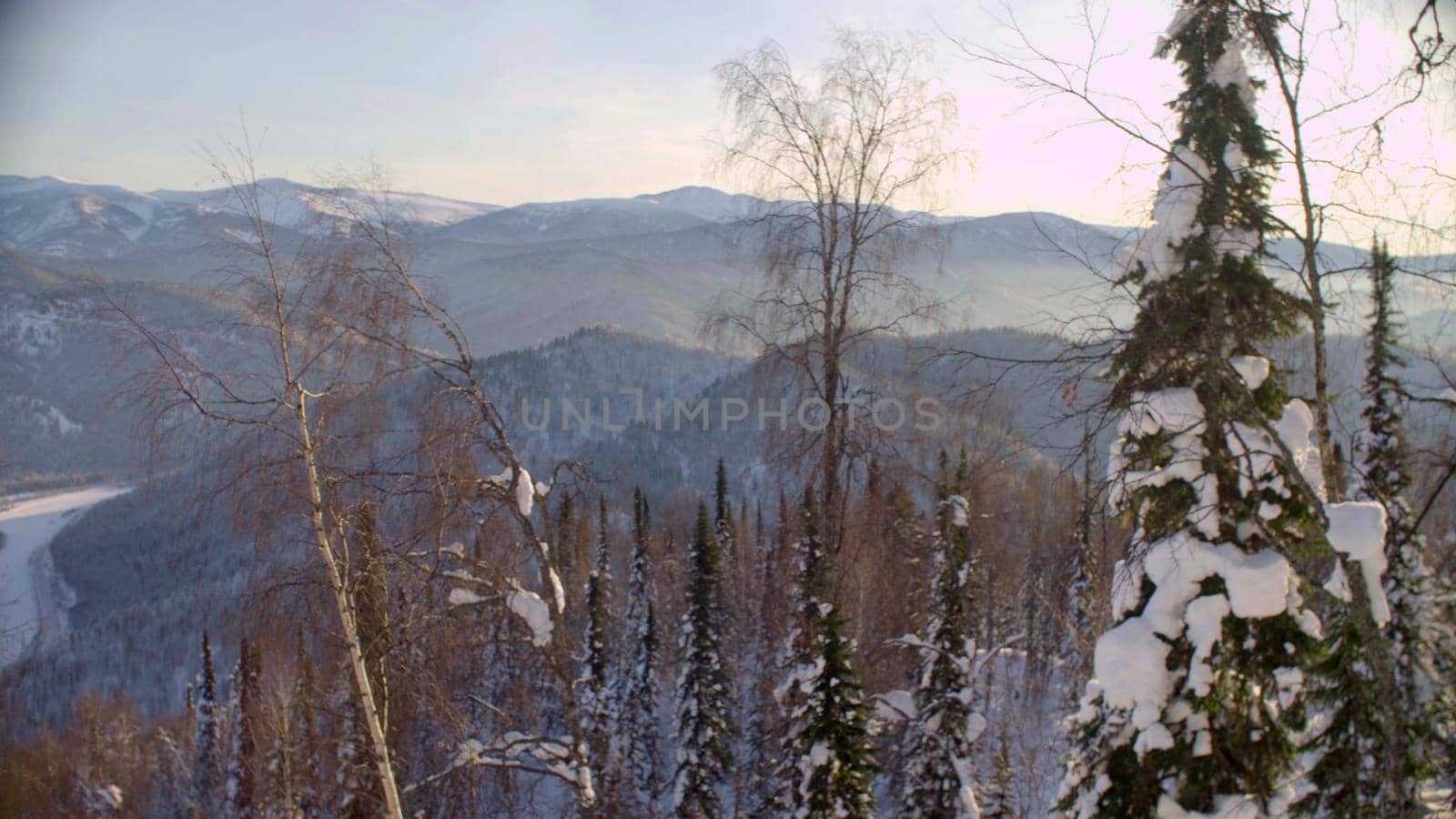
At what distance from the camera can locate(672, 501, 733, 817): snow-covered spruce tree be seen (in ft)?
77.4

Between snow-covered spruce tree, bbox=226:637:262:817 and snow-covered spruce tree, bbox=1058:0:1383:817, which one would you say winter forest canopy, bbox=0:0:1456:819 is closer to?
snow-covered spruce tree, bbox=1058:0:1383:817

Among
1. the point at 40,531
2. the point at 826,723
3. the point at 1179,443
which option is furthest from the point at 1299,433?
the point at 40,531

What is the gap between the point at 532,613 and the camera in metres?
6.97

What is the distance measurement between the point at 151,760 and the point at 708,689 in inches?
1188

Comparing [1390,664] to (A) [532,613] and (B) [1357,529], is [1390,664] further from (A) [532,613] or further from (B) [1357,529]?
(A) [532,613]

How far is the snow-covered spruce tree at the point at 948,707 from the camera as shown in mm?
15117

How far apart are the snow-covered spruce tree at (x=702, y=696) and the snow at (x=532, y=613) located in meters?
18.0

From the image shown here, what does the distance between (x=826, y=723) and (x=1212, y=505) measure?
727cm

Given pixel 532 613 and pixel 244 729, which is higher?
pixel 532 613

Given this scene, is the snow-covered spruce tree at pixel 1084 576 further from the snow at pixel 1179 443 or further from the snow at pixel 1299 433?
the snow at pixel 1299 433

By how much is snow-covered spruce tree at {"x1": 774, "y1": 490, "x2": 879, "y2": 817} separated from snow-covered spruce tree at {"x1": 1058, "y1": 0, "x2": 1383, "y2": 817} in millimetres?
4652

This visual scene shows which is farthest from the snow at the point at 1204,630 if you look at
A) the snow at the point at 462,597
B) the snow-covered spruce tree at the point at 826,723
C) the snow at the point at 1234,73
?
the snow at the point at 462,597

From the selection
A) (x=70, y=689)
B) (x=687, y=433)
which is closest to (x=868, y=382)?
(x=70, y=689)

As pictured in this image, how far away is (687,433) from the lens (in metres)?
141
